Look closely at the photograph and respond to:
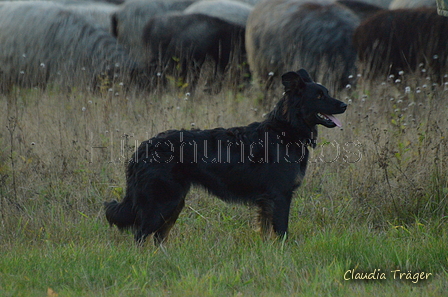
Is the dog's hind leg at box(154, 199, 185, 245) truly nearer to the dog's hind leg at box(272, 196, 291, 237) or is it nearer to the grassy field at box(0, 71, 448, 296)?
the grassy field at box(0, 71, 448, 296)

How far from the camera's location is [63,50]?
9188mm

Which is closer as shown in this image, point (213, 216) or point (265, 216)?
point (265, 216)

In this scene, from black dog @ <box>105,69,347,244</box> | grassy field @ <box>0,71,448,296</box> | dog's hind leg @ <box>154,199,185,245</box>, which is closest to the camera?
grassy field @ <box>0,71,448,296</box>

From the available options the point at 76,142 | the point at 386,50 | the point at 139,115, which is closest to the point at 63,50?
the point at 139,115

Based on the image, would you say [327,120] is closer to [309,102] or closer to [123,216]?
[309,102]

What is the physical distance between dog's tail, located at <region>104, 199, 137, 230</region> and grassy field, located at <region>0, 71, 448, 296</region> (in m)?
0.15

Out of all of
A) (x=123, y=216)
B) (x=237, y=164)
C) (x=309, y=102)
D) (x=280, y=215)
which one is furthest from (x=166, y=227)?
(x=309, y=102)

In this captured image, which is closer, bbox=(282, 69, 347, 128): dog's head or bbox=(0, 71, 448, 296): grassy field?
bbox=(0, 71, 448, 296): grassy field

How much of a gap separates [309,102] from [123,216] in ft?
5.26

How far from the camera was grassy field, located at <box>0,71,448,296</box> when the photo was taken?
3449 millimetres

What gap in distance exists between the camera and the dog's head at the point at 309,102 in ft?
13.7

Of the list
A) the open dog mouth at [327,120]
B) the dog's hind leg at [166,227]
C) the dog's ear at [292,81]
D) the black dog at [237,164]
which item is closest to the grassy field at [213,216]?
the dog's hind leg at [166,227]

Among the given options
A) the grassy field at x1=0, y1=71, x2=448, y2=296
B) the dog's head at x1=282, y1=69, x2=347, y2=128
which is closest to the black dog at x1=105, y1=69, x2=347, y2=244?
the dog's head at x1=282, y1=69, x2=347, y2=128

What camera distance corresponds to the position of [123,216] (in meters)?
Result: 4.15
